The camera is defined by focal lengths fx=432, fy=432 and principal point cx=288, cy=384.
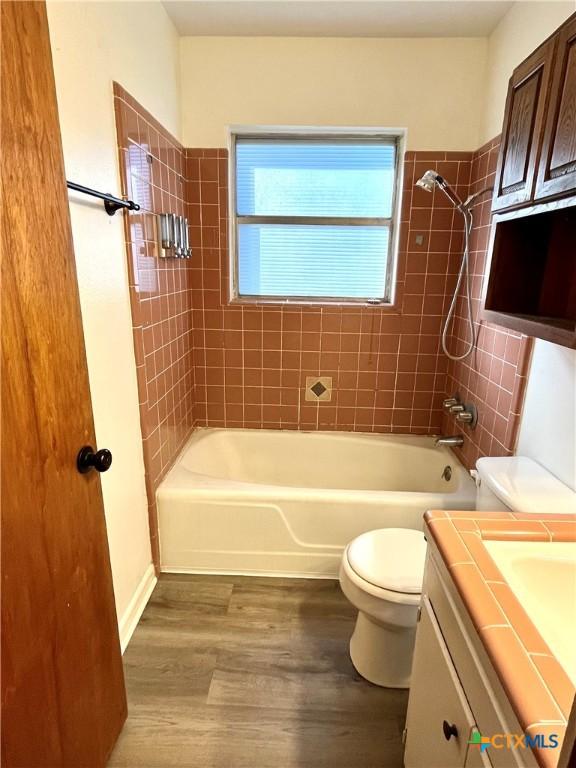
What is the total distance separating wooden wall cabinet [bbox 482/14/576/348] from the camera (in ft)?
3.46

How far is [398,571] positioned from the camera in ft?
4.90

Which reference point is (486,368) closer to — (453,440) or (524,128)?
(453,440)

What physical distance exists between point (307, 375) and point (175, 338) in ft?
2.74

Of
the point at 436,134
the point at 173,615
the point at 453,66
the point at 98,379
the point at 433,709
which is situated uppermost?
the point at 453,66

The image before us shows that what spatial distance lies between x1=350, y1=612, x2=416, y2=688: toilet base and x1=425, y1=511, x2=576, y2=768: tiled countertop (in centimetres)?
68

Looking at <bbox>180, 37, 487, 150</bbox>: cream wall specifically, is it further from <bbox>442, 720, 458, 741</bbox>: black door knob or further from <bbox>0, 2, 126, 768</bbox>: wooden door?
<bbox>442, 720, 458, 741</bbox>: black door knob

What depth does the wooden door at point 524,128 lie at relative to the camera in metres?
1.16

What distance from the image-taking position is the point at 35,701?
35.3 inches

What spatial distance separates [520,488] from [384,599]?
22.5 inches

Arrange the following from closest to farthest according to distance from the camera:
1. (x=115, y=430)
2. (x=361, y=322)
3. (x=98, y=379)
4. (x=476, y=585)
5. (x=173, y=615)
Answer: (x=476, y=585)
(x=98, y=379)
(x=115, y=430)
(x=173, y=615)
(x=361, y=322)

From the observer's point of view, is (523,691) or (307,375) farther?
(307,375)

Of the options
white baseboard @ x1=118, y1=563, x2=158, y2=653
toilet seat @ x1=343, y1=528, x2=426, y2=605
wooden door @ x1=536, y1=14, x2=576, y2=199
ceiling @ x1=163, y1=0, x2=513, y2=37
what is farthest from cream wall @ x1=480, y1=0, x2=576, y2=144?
white baseboard @ x1=118, y1=563, x2=158, y2=653

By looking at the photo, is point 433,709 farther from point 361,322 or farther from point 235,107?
point 235,107

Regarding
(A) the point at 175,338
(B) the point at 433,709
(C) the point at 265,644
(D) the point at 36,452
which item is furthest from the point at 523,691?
(A) the point at 175,338
